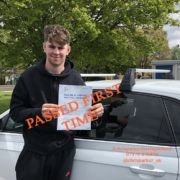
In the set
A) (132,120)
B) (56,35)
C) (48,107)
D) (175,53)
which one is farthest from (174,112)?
(175,53)

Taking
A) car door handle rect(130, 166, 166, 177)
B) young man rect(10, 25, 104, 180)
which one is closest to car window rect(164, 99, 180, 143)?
car door handle rect(130, 166, 166, 177)

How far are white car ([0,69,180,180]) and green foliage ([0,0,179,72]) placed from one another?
426 cm

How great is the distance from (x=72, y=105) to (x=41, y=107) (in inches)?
9.7

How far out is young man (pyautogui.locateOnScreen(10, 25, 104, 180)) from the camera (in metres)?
1.84

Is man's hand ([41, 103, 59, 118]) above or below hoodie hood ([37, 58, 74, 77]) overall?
below

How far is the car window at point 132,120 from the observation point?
192 cm

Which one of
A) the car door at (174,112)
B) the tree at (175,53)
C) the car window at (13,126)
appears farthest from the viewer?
the tree at (175,53)

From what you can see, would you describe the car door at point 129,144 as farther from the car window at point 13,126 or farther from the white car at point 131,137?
the car window at point 13,126

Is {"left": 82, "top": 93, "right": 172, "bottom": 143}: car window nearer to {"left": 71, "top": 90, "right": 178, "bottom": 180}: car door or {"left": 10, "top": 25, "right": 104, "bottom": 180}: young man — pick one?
{"left": 71, "top": 90, "right": 178, "bottom": 180}: car door

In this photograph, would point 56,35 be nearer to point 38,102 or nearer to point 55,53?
point 55,53

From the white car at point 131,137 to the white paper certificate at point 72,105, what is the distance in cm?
36

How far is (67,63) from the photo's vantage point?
207 cm

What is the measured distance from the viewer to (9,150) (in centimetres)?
235

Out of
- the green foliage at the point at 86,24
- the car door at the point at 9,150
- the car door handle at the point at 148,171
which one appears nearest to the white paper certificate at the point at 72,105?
the car door handle at the point at 148,171
